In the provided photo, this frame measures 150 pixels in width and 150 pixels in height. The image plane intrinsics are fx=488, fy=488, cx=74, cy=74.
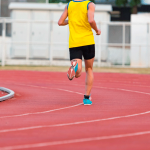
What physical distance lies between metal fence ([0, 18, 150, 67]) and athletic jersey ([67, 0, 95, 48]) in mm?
16591

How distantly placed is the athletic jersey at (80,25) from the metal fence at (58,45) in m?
16.6

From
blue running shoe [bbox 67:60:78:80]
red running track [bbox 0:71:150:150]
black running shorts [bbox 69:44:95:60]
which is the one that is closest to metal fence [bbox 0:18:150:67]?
red running track [bbox 0:71:150:150]

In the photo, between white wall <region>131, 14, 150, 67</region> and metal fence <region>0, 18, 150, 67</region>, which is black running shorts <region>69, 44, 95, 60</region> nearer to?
metal fence <region>0, 18, 150, 67</region>

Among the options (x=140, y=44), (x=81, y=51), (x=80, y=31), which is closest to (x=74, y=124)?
(x=81, y=51)

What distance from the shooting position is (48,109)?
801 centimetres

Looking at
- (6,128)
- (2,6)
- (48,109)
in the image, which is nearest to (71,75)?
(48,109)

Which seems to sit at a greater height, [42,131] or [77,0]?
[77,0]

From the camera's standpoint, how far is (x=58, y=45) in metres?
25.4

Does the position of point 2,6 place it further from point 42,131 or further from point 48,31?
point 42,131

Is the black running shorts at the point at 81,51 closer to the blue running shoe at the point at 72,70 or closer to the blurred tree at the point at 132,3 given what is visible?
the blue running shoe at the point at 72,70

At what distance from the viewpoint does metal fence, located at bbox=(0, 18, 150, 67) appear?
25.1 metres

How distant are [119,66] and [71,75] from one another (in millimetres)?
17782

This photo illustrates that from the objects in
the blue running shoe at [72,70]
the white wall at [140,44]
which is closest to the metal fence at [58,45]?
the white wall at [140,44]

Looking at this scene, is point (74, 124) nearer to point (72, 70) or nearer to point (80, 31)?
point (72, 70)
